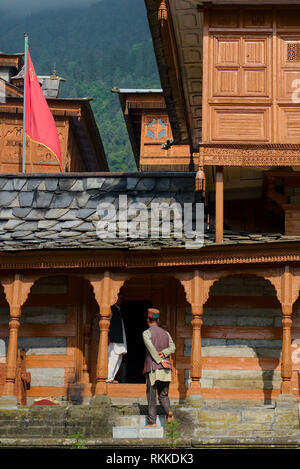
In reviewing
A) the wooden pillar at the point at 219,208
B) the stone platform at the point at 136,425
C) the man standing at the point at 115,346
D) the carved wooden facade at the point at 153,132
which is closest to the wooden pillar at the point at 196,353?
the stone platform at the point at 136,425

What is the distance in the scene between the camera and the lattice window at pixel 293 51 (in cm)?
2197

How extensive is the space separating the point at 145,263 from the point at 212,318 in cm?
189

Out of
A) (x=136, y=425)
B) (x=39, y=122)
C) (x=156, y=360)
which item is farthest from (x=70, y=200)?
(x=39, y=122)

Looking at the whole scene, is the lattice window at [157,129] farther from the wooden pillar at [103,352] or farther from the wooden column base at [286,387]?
the wooden column base at [286,387]

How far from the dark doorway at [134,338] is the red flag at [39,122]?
6.35 m

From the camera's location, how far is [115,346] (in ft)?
70.8

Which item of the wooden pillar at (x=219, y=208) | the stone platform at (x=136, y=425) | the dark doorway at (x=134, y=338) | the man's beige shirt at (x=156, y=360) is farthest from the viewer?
the dark doorway at (x=134, y=338)

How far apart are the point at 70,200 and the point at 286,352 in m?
5.93

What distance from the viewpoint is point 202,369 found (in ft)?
70.8

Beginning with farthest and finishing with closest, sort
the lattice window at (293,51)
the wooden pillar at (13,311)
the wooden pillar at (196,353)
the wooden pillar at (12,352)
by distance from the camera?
the lattice window at (293,51) → the wooden pillar at (13,311) → the wooden pillar at (12,352) → the wooden pillar at (196,353)

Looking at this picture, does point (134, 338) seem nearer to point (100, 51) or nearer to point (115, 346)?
point (115, 346)

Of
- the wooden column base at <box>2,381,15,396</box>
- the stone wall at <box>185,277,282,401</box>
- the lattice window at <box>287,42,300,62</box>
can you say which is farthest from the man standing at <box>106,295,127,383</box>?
the lattice window at <box>287,42,300,62</box>

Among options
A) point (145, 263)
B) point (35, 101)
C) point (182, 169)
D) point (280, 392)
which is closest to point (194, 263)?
point (145, 263)

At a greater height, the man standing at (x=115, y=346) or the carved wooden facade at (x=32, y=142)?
the carved wooden facade at (x=32, y=142)
